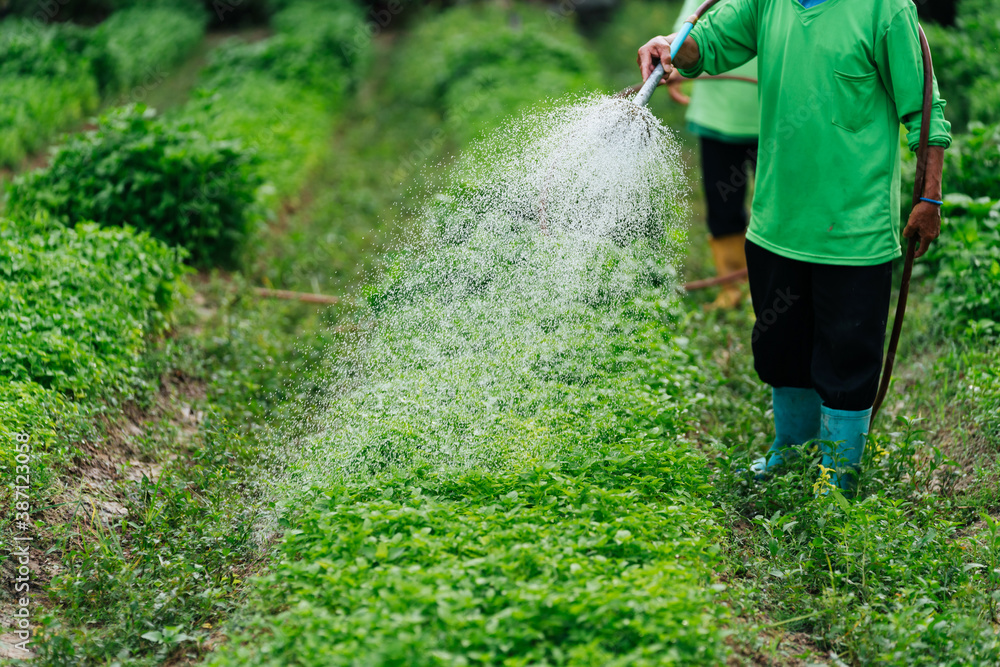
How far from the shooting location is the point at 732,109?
523 centimetres

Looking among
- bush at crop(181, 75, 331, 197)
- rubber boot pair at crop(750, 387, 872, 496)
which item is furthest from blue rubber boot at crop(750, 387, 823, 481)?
bush at crop(181, 75, 331, 197)

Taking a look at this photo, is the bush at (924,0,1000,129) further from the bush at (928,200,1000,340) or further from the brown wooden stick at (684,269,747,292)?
the brown wooden stick at (684,269,747,292)

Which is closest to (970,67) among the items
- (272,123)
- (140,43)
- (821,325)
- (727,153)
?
(727,153)

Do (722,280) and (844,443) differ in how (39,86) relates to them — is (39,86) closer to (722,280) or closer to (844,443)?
(722,280)

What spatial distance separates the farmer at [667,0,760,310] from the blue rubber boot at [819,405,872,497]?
198cm

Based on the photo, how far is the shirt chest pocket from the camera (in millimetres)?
2988

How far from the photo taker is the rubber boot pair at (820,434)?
3.25 metres

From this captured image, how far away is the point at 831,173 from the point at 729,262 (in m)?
2.56

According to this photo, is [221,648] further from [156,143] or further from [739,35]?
[156,143]

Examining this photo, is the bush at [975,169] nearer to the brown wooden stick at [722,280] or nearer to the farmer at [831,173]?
the brown wooden stick at [722,280]

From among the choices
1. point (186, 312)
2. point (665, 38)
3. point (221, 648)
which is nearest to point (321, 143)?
point (186, 312)

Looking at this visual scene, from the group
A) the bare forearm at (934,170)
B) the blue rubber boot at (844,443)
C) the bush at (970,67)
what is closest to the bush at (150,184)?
the blue rubber boot at (844,443)

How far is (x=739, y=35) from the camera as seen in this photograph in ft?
10.9

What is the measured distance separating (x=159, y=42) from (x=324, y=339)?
9.74 meters
